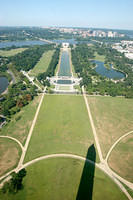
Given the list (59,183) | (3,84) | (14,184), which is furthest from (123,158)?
(3,84)

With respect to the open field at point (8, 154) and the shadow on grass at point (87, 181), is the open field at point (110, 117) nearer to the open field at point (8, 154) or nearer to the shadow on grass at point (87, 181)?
the shadow on grass at point (87, 181)

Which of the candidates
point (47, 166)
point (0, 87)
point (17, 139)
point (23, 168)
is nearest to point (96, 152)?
point (47, 166)

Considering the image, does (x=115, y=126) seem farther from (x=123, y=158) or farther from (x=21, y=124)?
(x=21, y=124)

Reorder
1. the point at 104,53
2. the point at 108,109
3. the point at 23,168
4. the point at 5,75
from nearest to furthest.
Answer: the point at 23,168 → the point at 108,109 → the point at 5,75 → the point at 104,53

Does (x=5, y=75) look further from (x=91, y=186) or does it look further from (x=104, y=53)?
(x=104, y=53)

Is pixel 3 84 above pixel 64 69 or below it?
below
